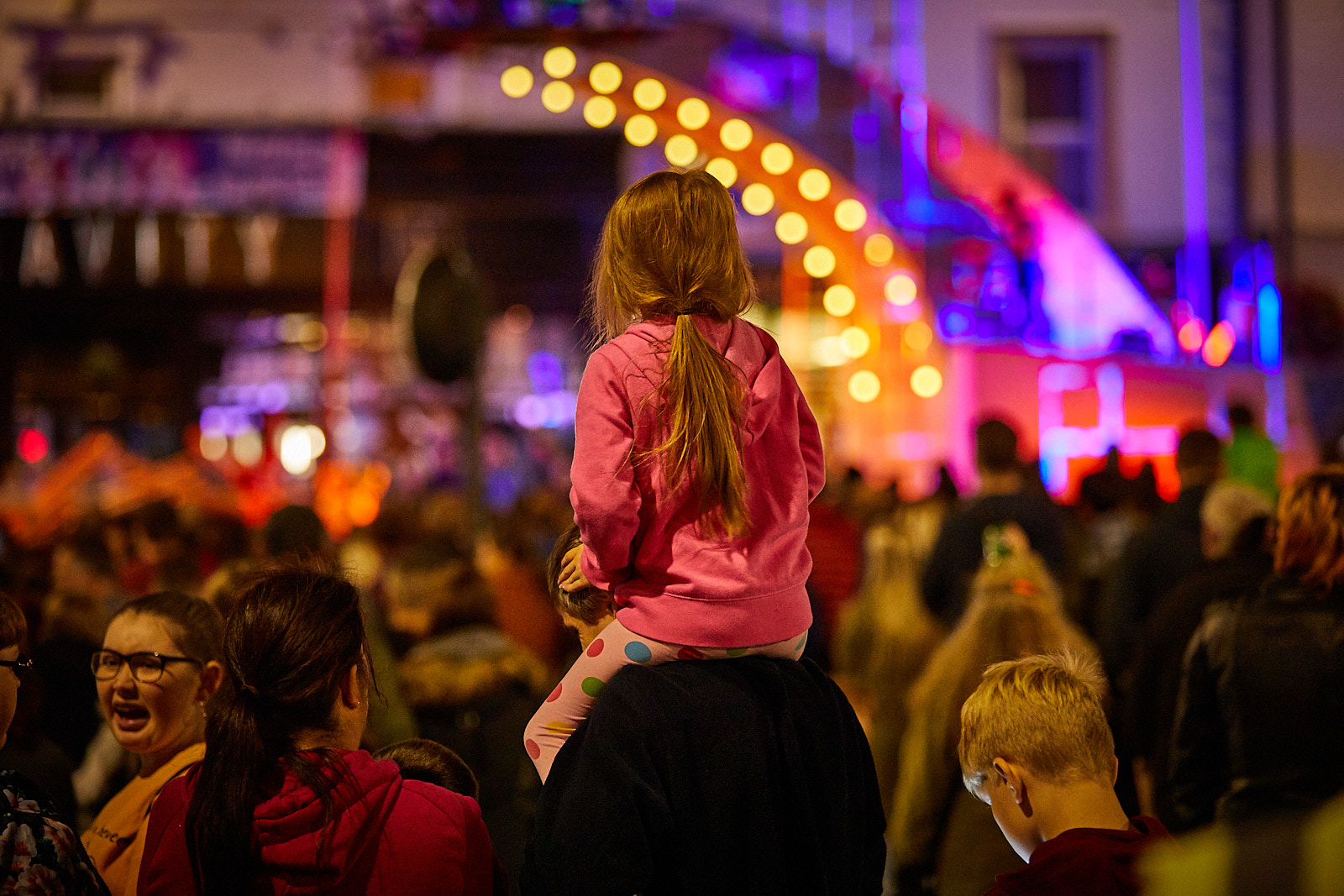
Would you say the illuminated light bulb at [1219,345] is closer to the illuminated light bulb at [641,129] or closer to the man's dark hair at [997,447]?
the illuminated light bulb at [641,129]

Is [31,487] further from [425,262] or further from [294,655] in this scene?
[294,655]

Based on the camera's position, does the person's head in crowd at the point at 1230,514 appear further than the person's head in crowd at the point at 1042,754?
Yes

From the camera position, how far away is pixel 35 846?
5.57 ft

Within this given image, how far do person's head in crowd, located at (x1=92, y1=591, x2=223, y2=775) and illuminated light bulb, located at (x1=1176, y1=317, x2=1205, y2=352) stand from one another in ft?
30.1

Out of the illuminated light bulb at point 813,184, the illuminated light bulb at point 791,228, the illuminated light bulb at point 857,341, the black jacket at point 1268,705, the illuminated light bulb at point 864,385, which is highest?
the illuminated light bulb at point 813,184

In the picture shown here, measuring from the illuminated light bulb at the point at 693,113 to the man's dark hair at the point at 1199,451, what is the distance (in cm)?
373

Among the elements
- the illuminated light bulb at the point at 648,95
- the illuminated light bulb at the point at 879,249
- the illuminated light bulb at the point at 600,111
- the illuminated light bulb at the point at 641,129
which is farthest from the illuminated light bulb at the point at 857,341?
the illuminated light bulb at the point at 600,111

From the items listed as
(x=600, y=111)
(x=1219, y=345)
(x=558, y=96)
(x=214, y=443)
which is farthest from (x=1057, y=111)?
(x=214, y=443)

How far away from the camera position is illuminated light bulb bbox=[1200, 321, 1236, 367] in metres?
10.2

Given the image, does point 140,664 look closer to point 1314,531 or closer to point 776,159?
point 1314,531

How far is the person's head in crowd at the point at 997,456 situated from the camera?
16.2 feet

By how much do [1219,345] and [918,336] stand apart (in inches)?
139

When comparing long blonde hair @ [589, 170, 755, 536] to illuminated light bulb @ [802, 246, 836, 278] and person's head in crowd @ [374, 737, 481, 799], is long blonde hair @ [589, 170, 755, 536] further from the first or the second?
illuminated light bulb @ [802, 246, 836, 278]

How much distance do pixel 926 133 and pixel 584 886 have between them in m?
7.89
